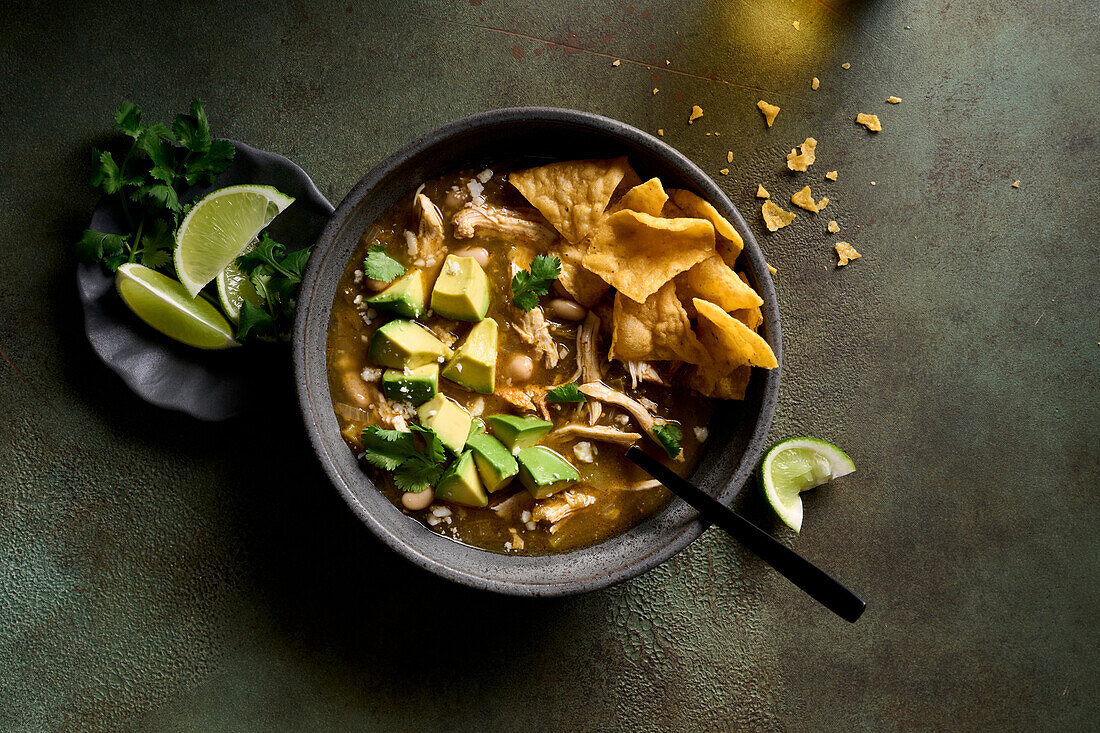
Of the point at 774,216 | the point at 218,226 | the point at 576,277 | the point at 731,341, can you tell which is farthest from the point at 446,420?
the point at 774,216

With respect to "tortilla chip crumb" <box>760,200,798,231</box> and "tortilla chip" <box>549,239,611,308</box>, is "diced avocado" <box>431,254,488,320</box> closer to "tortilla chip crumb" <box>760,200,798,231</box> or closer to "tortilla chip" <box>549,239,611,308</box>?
"tortilla chip" <box>549,239,611,308</box>

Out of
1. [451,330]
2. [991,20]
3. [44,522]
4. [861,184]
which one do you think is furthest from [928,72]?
[44,522]

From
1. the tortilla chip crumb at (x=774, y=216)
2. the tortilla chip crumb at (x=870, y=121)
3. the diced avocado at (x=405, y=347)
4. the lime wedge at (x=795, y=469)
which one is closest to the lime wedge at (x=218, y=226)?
the diced avocado at (x=405, y=347)

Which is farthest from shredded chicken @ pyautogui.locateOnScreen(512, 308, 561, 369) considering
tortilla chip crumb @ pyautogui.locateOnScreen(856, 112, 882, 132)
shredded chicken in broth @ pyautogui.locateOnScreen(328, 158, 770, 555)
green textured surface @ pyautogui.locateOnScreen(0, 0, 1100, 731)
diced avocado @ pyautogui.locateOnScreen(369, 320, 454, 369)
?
tortilla chip crumb @ pyautogui.locateOnScreen(856, 112, 882, 132)

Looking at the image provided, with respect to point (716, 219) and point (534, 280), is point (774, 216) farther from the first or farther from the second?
point (534, 280)

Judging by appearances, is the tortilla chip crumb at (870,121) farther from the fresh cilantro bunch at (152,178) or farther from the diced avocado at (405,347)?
the fresh cilantro bunch at (152,178)
